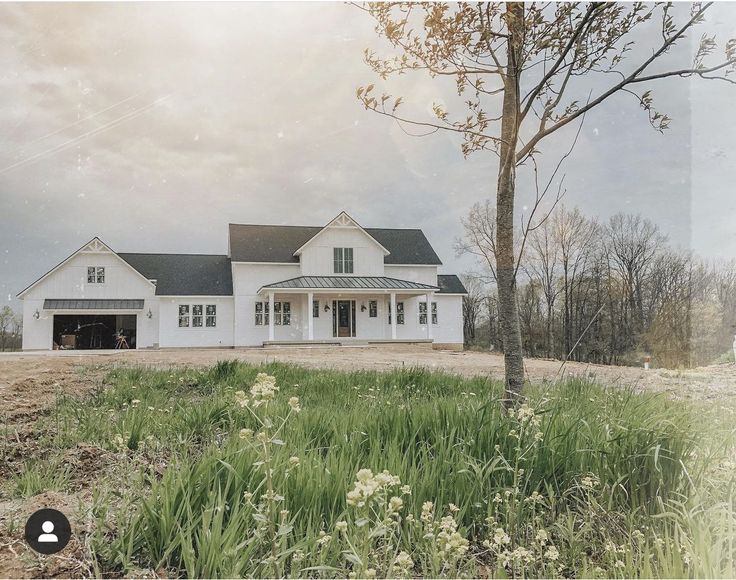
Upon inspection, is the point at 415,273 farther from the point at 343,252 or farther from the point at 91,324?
the point at 91,324

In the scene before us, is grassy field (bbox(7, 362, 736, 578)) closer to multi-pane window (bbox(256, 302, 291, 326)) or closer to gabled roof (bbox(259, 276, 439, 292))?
gabled roof (bbox(259, 276, 439, 292))

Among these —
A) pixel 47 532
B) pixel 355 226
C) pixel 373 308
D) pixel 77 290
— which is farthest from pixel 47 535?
pixel 355 226

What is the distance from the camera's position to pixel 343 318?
12.7m

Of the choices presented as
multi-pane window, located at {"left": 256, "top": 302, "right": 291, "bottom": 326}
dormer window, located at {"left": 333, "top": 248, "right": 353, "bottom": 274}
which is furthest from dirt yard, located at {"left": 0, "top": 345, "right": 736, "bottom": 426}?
dormer window, located at {"left": 333, "top": 248, "right": 353, "bottom": 274}

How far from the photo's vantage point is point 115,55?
1177 millimetres

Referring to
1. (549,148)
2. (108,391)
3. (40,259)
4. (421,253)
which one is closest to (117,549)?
(40,259)

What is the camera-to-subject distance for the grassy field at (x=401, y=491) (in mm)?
844

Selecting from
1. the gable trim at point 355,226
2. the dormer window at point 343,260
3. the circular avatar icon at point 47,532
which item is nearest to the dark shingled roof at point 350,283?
the dormer window at point 343,260

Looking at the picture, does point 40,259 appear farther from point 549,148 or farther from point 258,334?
point 258,334

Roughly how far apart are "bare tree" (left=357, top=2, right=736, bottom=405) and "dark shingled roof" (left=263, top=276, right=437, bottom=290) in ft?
33.4

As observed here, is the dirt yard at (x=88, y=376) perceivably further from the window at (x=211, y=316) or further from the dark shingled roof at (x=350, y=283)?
the window at (x=211, y=316)

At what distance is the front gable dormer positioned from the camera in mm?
13023

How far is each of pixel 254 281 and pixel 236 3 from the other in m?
12.3

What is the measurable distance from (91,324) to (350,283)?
10573 millimetres
